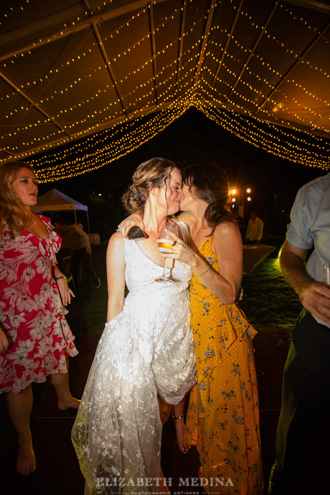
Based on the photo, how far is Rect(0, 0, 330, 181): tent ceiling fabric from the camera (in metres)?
3.94

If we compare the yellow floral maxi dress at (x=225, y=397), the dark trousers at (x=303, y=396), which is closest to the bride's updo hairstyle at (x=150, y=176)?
the yellow floral maxi dress at (x=225, y=397)

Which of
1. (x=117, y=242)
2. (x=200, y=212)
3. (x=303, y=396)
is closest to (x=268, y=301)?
(x=303, y=396)

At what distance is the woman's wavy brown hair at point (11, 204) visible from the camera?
1.92 metres

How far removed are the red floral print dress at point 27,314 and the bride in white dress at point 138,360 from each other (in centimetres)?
65

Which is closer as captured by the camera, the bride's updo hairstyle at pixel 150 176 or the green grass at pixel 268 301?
the bride's updo hairstyle at pixel 150 176

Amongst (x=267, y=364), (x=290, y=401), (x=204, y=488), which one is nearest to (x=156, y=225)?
(x=290, y=401)

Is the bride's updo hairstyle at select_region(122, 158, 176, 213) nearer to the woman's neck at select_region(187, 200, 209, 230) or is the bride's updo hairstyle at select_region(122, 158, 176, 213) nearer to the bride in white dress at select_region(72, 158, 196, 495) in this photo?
the bride in white dress at select_region(72, 158, 196, 495)

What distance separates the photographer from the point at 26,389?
76.8 inches

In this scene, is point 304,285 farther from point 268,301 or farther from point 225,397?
point 268,301

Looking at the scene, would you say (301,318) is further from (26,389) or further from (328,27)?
(328,27)

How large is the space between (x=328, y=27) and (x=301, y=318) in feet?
18.0

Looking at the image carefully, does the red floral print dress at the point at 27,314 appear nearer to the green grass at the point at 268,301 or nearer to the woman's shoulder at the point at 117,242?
the woman's shoulder at the point at 117,242

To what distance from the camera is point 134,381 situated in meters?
1.47

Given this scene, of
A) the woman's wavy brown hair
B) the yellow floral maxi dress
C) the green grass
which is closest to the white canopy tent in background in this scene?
the green grass
